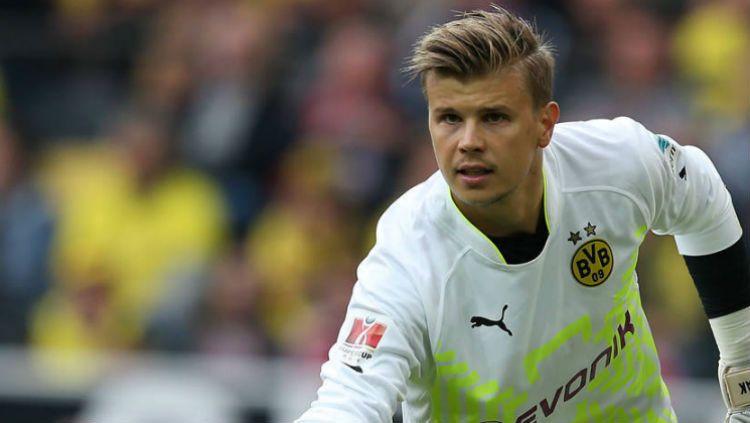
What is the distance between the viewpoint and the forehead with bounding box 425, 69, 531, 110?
4.54 m

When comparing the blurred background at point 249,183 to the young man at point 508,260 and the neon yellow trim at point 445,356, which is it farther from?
the neon yellow trim at point 445,356

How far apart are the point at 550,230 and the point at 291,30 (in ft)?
20.3

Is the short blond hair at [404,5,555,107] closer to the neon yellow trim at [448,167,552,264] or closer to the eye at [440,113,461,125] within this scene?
the eye at [440,113,461,125]

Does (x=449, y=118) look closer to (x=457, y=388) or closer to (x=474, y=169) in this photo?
(x=474, y=169)

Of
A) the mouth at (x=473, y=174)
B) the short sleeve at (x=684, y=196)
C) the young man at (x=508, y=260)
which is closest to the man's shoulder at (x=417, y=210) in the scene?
the young man at (x=508, y=260)

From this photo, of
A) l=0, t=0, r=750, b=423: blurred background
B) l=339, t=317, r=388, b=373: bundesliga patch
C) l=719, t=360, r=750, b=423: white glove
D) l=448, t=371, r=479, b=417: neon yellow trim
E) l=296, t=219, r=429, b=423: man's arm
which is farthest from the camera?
l=0, t=0, r=750, b=423: blurred background

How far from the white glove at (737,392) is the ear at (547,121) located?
48.0 inches

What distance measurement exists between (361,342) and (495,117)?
0.80 metres

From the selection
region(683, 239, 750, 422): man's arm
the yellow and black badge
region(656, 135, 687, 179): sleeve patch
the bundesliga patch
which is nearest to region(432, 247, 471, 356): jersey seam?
the bundesliga patch

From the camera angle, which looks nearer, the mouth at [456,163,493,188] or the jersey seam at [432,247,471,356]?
the mouth at [456,163,493,188]

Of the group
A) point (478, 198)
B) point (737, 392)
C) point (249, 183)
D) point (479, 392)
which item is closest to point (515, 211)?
point (478, 198)

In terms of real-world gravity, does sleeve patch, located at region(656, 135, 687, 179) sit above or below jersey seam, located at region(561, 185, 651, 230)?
above

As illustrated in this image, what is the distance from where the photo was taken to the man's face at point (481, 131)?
453cm

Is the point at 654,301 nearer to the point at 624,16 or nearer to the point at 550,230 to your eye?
the point at 624,16
